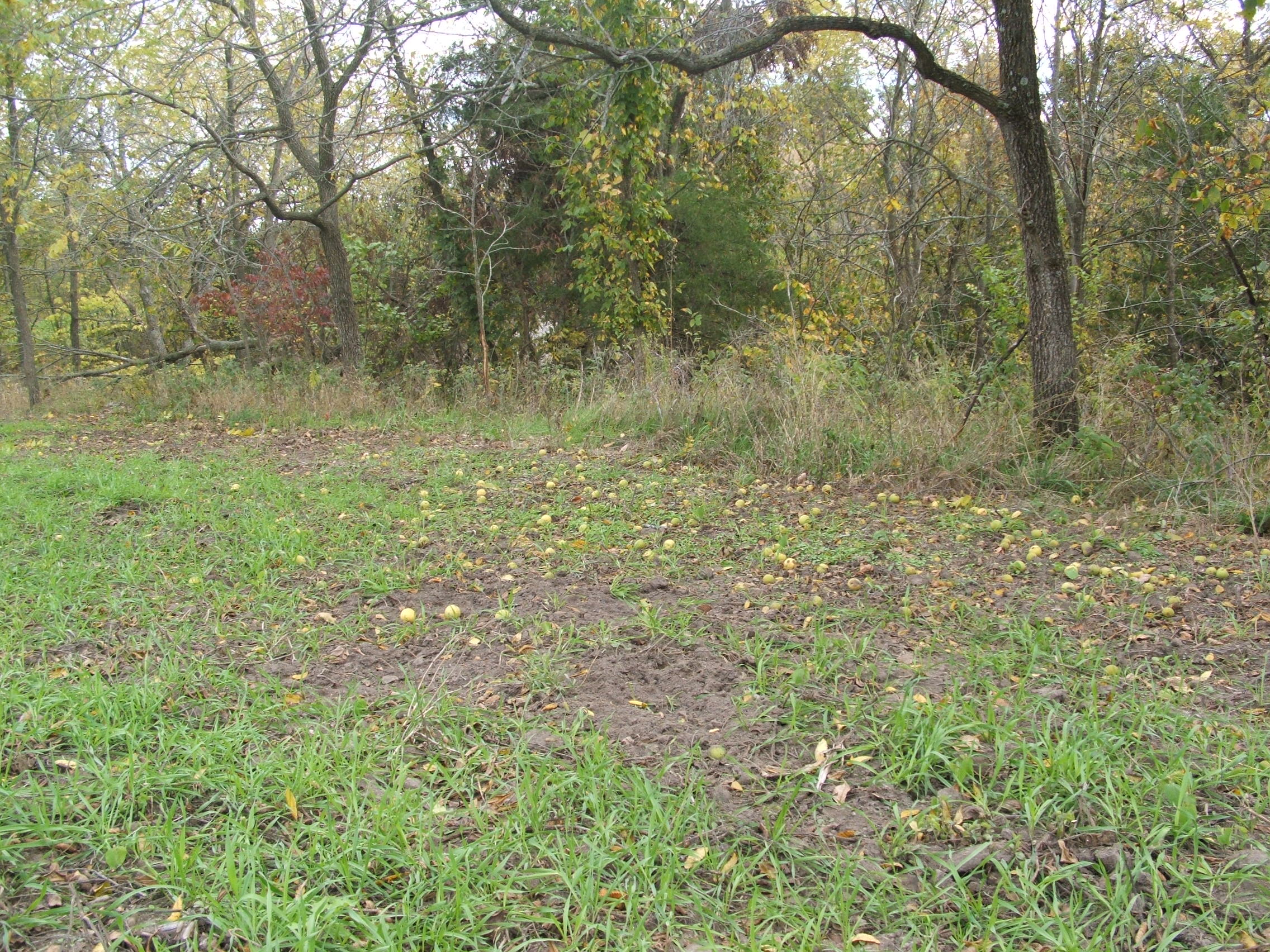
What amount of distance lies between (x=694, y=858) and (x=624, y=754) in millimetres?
526

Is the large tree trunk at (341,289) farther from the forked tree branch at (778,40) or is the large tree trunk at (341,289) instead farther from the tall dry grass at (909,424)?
the forked tree branch at (778,40)

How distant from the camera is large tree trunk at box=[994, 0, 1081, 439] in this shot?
5512 mm

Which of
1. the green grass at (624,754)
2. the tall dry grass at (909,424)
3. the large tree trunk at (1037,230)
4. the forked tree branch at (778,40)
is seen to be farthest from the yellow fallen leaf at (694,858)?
the forked tree branch at (778,40)

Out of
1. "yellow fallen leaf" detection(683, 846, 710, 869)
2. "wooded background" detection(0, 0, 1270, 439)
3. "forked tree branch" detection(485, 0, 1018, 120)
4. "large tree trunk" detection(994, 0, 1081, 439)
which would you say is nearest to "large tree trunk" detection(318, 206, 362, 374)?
"wooded background" detection(0, 0, 1270, 439)

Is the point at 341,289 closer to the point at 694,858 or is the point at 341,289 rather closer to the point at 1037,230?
the point at 1037,230

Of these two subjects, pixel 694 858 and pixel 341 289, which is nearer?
pixel 694 858

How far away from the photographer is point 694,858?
2121mm

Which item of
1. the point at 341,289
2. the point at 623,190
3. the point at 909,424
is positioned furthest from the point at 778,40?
the point at 341,289

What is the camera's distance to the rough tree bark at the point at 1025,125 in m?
5.50

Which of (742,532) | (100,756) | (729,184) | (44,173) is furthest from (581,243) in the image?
(100,756)

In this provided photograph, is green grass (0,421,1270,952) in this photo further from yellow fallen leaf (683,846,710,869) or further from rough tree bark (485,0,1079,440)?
rough tree bark (485,0,1079,440)

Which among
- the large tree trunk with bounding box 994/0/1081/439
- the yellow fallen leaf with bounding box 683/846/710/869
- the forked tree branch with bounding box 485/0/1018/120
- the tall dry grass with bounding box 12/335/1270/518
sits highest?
the forked tree branch with bounding box 485/0/1018/120

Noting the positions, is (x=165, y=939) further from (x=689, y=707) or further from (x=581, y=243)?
(x=581, y=243)

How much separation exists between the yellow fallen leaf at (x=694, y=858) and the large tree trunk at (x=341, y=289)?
33.8 feet
